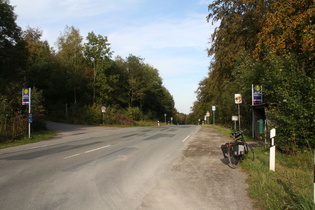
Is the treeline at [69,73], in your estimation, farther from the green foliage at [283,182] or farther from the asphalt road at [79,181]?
the green foliage at [283,182]

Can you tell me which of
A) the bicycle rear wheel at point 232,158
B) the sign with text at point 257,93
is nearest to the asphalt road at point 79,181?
the bicycle rear wheel at point 232,158

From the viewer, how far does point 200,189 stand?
5.84 metres

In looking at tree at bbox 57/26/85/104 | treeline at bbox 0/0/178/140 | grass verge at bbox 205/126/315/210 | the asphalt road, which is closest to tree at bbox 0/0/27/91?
treeline at bbox 0/0/178/140

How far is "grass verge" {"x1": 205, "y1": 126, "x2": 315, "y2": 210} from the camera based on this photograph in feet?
15.0

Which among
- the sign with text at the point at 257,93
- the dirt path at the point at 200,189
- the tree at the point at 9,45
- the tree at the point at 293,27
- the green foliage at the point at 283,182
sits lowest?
the dirt path at the point at 200,189

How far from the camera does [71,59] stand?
45.2 meters

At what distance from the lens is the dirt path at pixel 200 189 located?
4.84 m

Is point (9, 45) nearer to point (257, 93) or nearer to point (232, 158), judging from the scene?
point (257, 93)

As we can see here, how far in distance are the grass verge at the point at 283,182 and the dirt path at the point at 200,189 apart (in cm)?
29

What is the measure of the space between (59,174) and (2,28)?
30801mm

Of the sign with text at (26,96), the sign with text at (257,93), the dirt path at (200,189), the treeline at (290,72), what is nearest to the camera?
the dirt path at (200,189)

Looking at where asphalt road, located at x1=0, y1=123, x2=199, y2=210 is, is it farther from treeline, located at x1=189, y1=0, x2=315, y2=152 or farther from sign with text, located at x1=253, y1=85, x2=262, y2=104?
sign with text, located at x1=253, y1=85, x2=262, y2=104

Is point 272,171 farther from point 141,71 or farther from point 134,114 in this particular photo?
point 141,71

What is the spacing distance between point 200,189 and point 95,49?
46418mm
